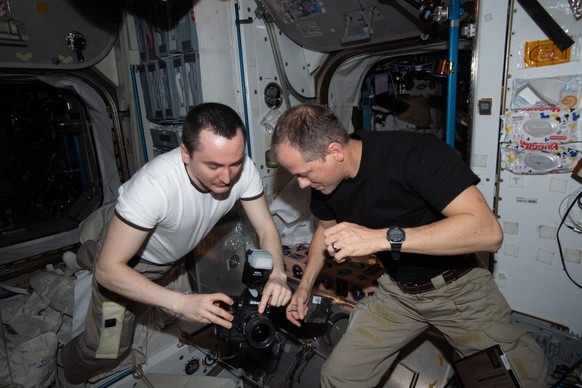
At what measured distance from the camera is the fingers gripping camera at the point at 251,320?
1.88 meters

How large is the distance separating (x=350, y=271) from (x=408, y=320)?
1.06 metres

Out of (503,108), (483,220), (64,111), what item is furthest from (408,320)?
(64,111)

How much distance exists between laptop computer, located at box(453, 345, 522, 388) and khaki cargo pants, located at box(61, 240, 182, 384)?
2147 mm

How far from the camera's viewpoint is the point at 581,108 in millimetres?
2168

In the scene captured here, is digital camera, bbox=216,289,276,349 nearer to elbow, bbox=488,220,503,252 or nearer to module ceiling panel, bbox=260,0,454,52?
elbow, bbox=488,220,503,252

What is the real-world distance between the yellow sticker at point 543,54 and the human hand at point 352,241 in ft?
5.73

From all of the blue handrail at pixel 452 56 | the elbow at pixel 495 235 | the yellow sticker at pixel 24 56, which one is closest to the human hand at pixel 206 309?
the elbow at pixel 495 235

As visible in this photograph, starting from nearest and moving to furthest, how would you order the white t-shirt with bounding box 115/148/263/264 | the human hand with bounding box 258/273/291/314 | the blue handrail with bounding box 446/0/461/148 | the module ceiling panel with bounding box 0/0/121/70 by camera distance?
1. the white t-shirt with bounding box 115/148/263/264
2. the human hand with bounding box 258/273/291/314
3. the blue handrail with bounding box 446/0/461/148
4. the module ceiling panel with bounding box 0/0/121/70

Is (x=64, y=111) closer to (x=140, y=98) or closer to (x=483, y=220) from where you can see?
(x=140, y=98)

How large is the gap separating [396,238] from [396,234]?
0.02 metres

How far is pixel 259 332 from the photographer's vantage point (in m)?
1.91

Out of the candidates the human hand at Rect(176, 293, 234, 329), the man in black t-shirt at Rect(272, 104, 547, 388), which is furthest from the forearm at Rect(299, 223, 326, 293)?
the human hand at Rect(176, 293, 234, 329)

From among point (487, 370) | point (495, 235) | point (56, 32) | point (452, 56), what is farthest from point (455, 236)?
point (56, 32)

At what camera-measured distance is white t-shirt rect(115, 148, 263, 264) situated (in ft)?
6.39
